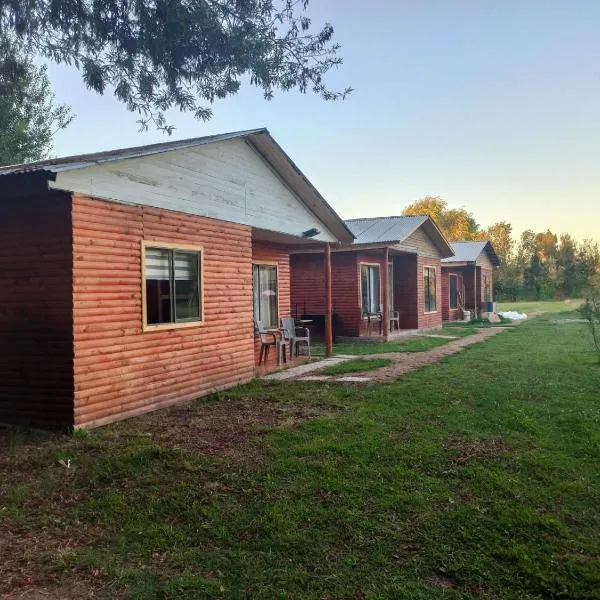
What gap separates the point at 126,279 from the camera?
688cm

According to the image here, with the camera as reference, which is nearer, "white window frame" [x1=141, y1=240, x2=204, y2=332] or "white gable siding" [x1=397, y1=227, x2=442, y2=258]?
"white window frame" [x1=141, y1=240, x2=204, y2=332]

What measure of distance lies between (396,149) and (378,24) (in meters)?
10.3

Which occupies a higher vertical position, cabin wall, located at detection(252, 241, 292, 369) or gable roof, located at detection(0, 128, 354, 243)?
gable roof, located at detection(0, 128, 354, 243)

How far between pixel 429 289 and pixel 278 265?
9.67 meters

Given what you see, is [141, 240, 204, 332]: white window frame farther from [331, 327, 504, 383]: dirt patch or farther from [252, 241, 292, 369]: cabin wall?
[252, 241, 292, 369]: cabin wall

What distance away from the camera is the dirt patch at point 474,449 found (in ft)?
16.3

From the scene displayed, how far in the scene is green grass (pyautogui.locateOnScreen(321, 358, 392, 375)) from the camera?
10.4m

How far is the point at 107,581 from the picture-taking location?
309 centimetres

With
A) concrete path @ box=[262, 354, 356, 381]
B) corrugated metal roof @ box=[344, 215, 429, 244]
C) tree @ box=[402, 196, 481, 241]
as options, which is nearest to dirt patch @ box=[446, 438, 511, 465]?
concrete path @ box=[262, 354, 356, 381]

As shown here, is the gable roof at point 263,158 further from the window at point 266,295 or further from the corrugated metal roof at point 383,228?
the corrugated metal roof at point 383,228

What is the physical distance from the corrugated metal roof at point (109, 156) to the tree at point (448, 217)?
167ft

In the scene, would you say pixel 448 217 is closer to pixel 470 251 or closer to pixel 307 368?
pixel 470 251

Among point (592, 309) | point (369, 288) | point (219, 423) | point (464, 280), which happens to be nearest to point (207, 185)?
point (219, 423)

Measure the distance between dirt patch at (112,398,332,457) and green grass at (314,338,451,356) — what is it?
628cm
